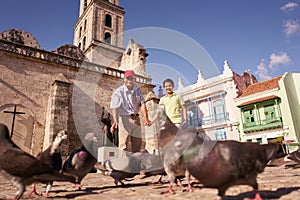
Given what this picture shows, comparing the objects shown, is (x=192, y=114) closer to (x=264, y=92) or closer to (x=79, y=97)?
(x=264, y=92)

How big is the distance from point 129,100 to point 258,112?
59.6 ft

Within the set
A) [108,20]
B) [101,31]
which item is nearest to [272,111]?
[101,31]

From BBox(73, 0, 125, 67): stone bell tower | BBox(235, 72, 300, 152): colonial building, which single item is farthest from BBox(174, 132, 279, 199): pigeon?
BBox(73, 0, 125, 67): stone bell tower

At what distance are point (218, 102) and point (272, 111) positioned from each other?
208 inches

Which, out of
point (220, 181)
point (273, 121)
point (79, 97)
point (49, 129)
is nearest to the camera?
point (220, 181)

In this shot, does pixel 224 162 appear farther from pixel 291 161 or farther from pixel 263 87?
pixel 263 87

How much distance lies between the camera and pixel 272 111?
60.2 ft

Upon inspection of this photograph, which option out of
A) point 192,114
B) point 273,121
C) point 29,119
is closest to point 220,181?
point 29,119

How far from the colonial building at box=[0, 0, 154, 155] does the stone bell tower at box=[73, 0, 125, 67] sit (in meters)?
7.24

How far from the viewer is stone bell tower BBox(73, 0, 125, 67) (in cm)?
2258

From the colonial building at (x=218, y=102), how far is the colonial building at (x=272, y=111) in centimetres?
89

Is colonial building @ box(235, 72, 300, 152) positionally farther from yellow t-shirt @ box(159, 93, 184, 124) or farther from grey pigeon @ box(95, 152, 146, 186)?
grey pigeon @ box(95, 152, 146, 186)

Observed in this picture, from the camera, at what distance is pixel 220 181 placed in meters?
1.77

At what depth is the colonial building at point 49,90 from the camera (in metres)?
9.70
